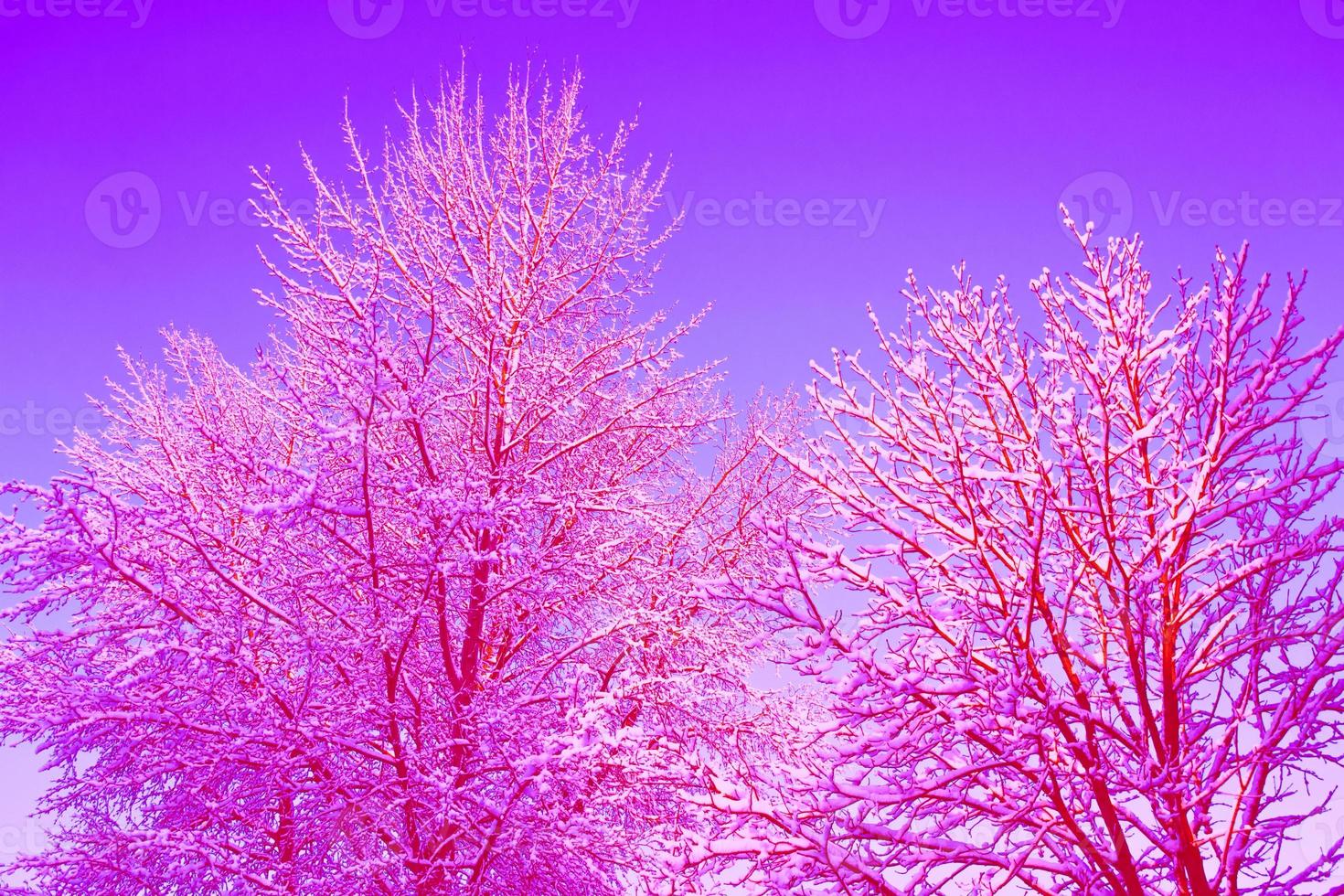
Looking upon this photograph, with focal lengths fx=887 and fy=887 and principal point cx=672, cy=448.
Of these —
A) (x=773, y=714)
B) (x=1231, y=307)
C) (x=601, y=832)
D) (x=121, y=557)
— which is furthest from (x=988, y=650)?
(x=121, y=557)

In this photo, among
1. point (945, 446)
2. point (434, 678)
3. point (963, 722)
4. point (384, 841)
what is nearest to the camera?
point (963, 722)

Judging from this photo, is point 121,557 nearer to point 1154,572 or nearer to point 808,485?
point 808,485

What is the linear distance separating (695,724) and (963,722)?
2.96 m

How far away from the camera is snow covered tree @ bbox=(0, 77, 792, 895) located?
4934mm

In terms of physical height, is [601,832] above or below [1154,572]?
below

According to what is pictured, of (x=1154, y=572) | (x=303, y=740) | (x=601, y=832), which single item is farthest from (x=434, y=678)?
(x=1154, y=572)

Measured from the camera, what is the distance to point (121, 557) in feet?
16.1

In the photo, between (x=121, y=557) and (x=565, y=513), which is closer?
(x=121, y=557)

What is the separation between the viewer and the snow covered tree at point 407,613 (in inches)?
194

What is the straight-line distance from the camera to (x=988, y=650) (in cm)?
453

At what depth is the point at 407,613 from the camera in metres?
5.54

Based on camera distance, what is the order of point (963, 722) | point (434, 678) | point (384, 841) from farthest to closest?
point (434, 678) → point (384, 841) → point (963, 722)

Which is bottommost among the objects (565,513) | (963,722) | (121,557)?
(963,722)

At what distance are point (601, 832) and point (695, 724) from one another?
5.51ft
